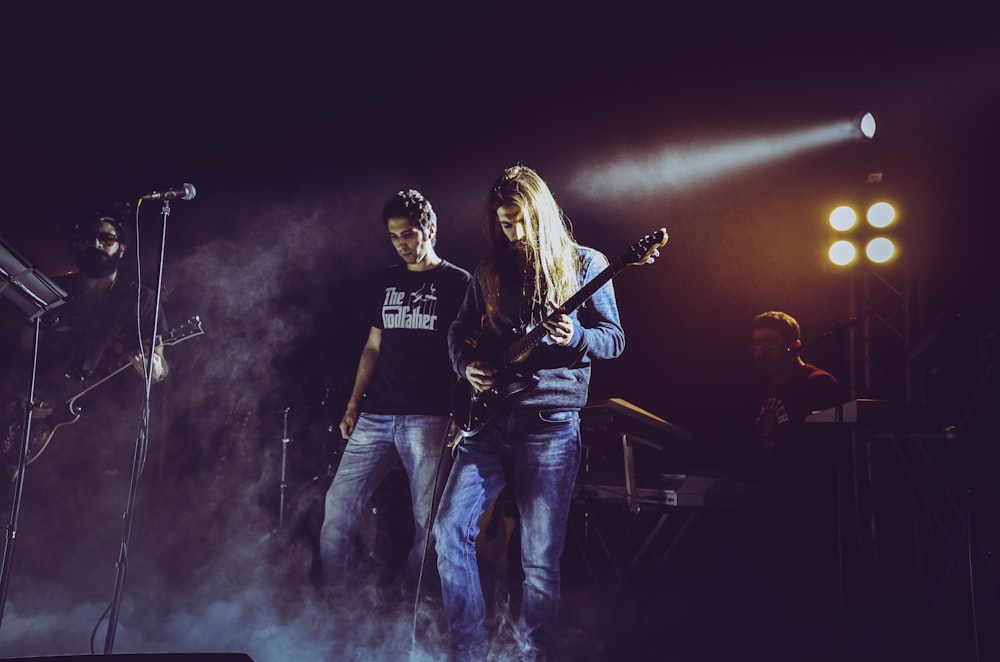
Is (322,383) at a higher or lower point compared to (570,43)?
lower

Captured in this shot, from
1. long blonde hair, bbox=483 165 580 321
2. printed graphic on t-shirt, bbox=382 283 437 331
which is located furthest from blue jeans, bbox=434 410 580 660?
printed graphic on t-shirt, bbox=382 283 437 331

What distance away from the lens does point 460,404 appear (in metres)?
2.78

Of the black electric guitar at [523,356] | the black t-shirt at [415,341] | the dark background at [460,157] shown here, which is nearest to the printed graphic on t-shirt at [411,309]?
the black t-shirt at [415,341]

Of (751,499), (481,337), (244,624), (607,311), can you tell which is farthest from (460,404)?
(751,499)

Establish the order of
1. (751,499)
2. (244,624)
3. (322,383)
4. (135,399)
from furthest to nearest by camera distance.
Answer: (322,383) < (135,399) < (751,499) < (244,624)

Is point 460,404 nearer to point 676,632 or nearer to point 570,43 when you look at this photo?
point 676,632

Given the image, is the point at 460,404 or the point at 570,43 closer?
the point at 460,404

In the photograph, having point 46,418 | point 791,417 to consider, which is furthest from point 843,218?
point 46,418

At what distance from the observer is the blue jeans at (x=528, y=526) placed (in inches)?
97.0

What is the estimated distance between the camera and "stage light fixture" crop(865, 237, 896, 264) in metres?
4.61

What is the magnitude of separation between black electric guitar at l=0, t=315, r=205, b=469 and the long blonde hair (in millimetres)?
2157

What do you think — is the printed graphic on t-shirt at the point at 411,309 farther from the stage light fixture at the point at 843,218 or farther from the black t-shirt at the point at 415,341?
the stage light fixture at the point at 843,218

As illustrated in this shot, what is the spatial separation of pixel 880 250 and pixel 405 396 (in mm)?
3409

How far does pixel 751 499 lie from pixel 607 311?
188 centimetres
